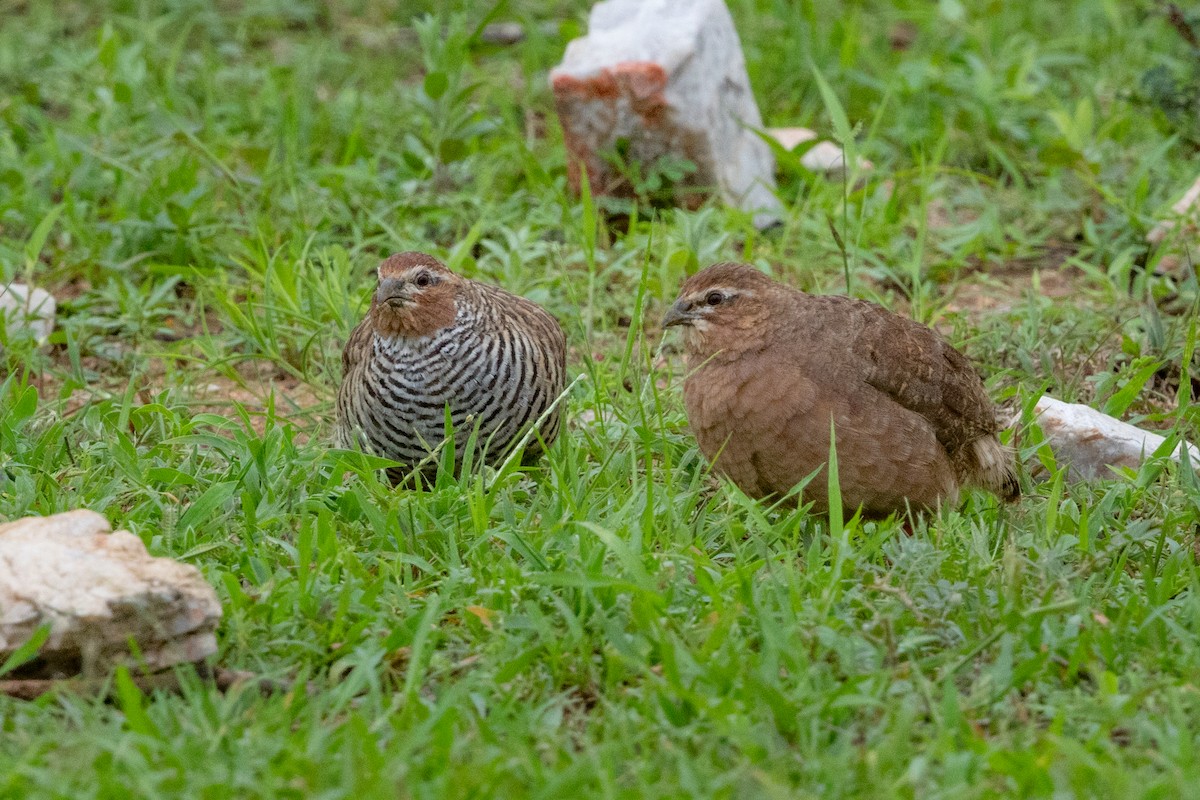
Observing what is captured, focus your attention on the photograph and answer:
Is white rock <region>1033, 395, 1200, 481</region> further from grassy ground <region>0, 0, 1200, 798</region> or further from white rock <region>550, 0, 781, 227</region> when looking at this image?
white rock <region>550, 0, 781, 227</region>

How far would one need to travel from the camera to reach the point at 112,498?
13.9 ft

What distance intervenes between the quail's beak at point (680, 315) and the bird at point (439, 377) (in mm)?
425

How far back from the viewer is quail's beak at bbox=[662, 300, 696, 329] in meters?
4.71

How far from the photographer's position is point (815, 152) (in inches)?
289

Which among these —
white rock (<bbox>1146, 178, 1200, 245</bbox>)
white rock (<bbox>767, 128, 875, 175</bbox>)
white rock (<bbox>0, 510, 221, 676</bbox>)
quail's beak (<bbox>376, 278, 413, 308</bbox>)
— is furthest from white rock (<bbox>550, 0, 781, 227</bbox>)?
white rock (<bbox>0, 510, 221, 676</bbox>)

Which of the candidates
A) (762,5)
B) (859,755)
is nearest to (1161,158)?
(762,5)

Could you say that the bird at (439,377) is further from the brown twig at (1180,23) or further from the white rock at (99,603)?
the brown twig at (1180,23)

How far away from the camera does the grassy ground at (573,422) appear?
320 cm

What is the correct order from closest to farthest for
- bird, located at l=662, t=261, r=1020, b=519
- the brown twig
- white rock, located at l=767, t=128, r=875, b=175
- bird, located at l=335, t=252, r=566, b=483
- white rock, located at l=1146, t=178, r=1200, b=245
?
bird, located at l=662, t=261, r=1020, b=519 < bird, located at l=335, t=252, r=566, b=483 < white rock, located at l=1146, t=178, r=1200, b=245 < the brown twig < white rock, located at l=767, t=128, r=875, b=175

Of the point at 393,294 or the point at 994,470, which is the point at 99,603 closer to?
the point at 393,294

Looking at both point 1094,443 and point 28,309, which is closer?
point 1094,443

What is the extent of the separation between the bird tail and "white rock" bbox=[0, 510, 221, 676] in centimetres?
233

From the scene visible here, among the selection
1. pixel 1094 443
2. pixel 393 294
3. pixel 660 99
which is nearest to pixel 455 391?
pixel 393 294

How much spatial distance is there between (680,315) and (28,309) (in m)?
2.63
